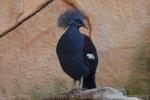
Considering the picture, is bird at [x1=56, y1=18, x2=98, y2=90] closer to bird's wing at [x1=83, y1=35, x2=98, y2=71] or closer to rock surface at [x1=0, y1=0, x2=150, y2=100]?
bird's wing at [x1=83, y1=35, x2=98, y2=71]

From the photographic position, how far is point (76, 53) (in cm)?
346

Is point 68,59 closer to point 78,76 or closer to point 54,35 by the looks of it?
point 78,76

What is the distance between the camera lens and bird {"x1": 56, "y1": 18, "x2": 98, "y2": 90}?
135 inches

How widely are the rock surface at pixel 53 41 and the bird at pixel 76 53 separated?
809 mm

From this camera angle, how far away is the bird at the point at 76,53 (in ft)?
11.3

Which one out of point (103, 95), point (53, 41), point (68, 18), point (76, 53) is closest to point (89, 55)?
point (76, 53)

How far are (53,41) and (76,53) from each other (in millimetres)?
975

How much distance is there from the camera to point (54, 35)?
4.42 m

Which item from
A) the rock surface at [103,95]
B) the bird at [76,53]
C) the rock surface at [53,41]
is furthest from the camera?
the rock surface at [53,41]

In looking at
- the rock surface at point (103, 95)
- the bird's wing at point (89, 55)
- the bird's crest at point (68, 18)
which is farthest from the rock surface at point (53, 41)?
the rock surface at point (103, 95)

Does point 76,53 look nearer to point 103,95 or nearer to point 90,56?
point 90,56

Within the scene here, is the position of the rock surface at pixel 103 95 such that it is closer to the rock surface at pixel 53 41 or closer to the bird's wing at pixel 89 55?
the bird's wing at pixel 89 55

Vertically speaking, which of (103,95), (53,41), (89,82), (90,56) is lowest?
(53,41)

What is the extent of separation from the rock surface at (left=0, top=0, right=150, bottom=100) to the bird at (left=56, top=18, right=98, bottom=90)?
2.65ft
